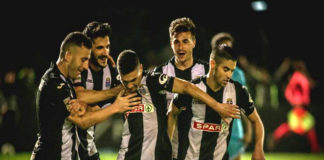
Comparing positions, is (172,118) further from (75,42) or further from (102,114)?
(75,42)

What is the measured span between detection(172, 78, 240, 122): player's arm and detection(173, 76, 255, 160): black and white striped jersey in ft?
0.41

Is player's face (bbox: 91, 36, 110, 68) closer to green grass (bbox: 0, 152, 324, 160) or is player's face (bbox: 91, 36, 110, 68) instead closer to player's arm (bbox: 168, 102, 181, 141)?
player's arm (bbox: 168, 102, 181, 141)

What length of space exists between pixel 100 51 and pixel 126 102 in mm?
1202

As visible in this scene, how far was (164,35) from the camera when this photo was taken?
1423cm

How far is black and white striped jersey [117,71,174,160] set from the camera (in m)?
4.72

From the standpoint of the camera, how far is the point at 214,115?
477 cm

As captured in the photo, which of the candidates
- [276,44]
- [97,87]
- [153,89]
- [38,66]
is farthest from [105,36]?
[276,44]

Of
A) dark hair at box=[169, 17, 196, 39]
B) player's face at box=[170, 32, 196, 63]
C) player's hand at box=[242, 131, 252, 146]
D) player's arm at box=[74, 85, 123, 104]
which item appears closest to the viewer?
player's arm at box=[74, 85, 123, 104]

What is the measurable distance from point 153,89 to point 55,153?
1089 mm

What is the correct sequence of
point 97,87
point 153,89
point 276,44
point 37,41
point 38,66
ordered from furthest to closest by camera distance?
point 276,44
point 37,41
point 38,66
point 97,87
point 153,89

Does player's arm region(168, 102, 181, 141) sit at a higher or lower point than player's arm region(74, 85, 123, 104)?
lower

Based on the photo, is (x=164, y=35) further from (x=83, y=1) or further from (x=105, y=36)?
(x=105, y=36)

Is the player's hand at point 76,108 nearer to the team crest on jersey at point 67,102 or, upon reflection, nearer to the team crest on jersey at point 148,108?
the team crest on jersey at point 67,102

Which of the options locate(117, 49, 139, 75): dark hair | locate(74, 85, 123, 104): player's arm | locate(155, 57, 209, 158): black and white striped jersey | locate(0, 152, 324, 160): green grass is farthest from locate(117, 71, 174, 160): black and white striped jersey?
locate(0, 152, 324, 160): green grass
